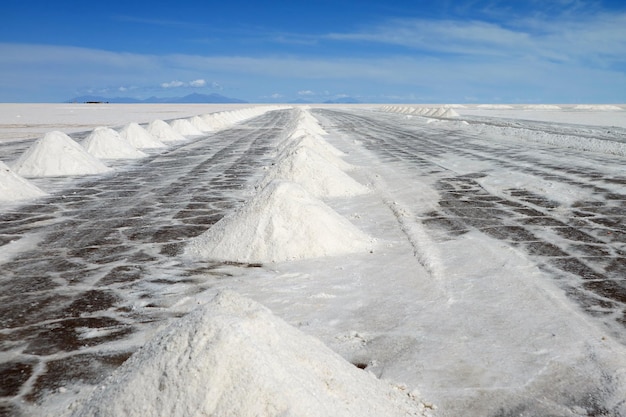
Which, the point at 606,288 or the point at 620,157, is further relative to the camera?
the point at 620,157

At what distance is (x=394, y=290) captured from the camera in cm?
466

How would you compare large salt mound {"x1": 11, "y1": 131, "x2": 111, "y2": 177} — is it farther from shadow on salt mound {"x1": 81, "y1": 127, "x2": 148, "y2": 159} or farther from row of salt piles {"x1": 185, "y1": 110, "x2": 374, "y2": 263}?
row of salt piles {"x1": 185, "y1": 110, "x2": 374, "y2": 263}

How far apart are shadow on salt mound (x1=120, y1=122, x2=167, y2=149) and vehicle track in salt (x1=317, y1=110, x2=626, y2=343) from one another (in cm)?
911

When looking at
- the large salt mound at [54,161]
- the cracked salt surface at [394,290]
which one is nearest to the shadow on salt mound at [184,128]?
the large salt mound at [54,161]

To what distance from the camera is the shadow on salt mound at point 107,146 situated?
619 inches

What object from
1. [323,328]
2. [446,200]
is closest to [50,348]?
[323,328]

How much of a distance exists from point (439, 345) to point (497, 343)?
1.30 feet

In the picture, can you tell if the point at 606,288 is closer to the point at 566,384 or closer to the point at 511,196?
the point at 566,384

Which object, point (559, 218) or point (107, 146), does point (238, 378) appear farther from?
point (107, 146)

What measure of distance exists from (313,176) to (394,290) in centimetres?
482

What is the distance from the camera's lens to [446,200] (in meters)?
8.75

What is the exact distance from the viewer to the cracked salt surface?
10.5 feet

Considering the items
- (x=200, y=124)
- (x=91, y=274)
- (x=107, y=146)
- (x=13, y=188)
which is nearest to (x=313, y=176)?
(x=91, y=274)

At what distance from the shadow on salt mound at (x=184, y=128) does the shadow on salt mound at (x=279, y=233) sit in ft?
64.1
